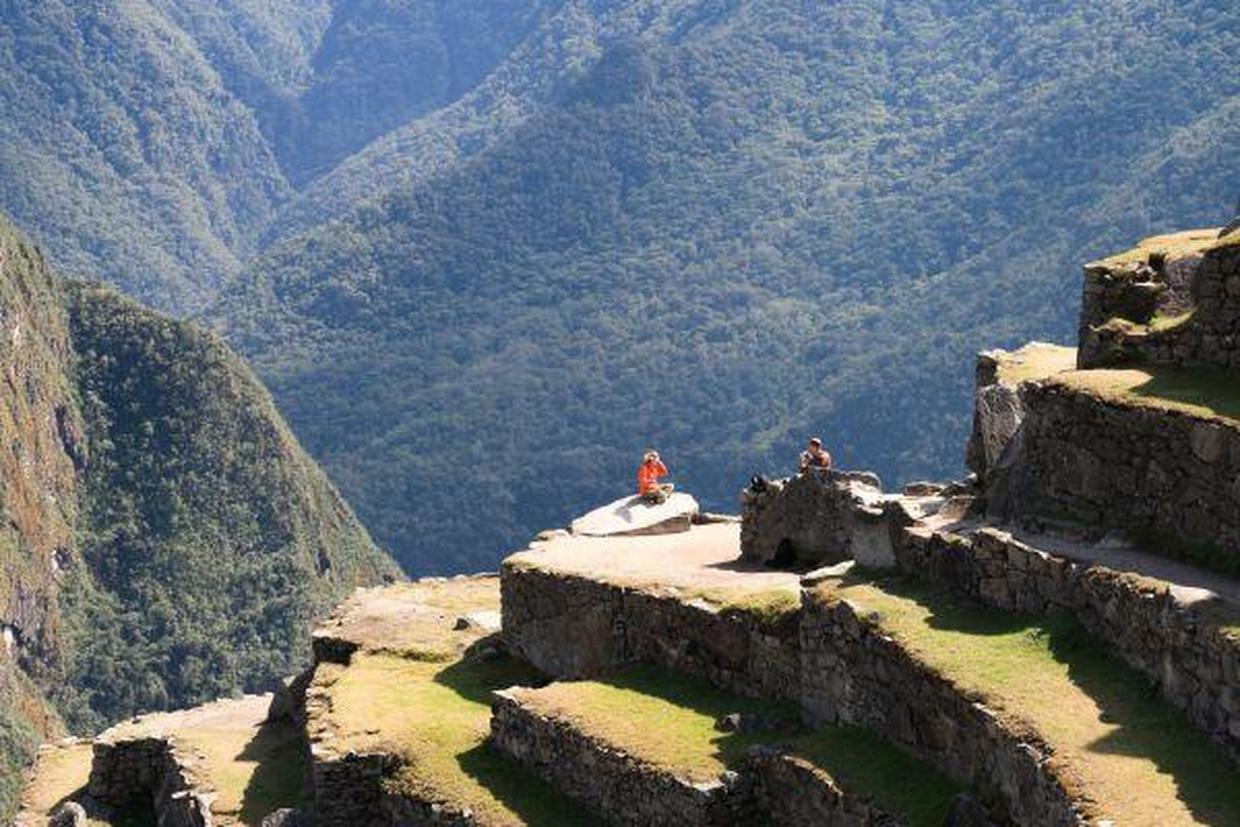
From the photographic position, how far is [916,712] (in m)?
23.5

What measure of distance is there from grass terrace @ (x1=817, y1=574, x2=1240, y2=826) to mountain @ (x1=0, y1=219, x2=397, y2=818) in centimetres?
12716

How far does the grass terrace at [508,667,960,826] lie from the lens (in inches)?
902

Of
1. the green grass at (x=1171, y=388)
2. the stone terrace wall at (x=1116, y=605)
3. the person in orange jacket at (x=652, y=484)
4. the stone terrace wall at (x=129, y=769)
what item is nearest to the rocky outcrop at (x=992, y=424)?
the green grass at (x=1171, y=388)

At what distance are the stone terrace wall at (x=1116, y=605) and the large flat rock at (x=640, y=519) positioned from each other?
386 inches

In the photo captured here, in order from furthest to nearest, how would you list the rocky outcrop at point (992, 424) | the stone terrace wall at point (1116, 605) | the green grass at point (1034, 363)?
the green grass at point (1034, 363)
the rocky outcrop at point (992, 424)
the stone terrace wall at point (1116, 605)

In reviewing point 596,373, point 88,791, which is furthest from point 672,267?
point 88,791

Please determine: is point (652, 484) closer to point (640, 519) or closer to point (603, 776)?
point (640, 519)

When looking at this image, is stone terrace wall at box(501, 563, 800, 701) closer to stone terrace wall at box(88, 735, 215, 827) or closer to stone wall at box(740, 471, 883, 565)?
stone wall at box(740, 471, 883, 565)

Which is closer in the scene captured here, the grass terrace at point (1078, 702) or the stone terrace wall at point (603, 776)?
the grass terrace at point (1078, 702)

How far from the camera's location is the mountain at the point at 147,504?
15450cm

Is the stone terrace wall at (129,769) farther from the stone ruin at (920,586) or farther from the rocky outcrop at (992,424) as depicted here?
the rocky outcrop at (992,424)

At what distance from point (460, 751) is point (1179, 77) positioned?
123984 millimetres

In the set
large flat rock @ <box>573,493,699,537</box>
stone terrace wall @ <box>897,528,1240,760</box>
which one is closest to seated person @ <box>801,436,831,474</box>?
large flat rock @ <box>573,493,699,537</box>

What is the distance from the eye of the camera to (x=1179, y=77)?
14688cm
